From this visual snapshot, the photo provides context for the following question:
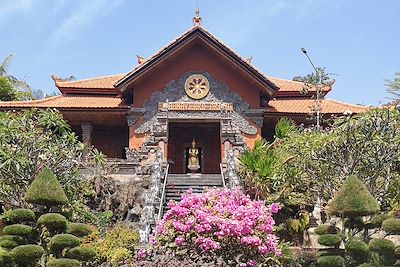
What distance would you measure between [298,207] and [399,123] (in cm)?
348

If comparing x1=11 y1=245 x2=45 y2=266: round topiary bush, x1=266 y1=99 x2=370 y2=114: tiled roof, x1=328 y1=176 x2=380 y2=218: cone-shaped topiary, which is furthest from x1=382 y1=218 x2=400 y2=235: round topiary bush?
x1=266 y1=99 x2=370 y2=114: tiled roof

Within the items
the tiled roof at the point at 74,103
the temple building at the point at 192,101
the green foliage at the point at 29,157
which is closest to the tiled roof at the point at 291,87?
the temple building at the point at 192,101

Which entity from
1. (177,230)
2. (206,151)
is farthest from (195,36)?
(177,230)

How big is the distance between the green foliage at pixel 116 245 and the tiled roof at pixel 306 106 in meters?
9.28

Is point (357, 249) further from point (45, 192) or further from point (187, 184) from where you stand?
point (187, 184)

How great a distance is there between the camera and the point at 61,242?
11445 millimetres

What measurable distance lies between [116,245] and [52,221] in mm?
2559

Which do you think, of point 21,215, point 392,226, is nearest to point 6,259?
point 21,215

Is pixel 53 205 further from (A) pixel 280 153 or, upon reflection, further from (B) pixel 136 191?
(A) pixel 280 153

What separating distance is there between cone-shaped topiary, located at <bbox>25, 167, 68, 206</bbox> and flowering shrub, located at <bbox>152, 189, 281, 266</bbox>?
243 cm

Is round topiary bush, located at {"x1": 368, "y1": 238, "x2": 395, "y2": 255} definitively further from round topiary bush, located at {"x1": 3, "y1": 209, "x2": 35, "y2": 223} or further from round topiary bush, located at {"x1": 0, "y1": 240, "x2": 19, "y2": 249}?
round topiary bush, located at {"x1": 0, "y1": 240, "x2": 19, "y2": 249}

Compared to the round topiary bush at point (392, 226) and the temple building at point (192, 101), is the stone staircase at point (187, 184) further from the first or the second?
the round topiary bush at point (392, 226)

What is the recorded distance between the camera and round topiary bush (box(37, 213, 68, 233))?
11.6 metres

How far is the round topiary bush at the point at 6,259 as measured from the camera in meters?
11.7
